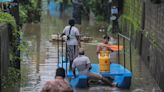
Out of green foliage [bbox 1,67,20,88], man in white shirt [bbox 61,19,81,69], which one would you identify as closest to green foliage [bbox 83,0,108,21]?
man in white shirt [bbox 61,19,81,69]

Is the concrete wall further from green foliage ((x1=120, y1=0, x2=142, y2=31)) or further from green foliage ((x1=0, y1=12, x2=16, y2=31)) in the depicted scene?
green foliage ((x1=0, y1=12, x2=16, y2=31))

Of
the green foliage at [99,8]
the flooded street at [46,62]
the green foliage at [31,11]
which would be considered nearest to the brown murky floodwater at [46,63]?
the flooded street at [46,62]

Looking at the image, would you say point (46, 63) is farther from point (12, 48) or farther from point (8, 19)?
point (8, 19)

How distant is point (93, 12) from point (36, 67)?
2052 centimetres

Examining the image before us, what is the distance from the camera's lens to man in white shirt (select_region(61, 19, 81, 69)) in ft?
56.3

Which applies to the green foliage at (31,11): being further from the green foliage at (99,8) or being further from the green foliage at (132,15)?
the green foliage at (132,15)

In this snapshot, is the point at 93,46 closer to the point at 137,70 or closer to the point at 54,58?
the point at 54,58

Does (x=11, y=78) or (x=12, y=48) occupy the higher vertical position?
(x=12, y=48)

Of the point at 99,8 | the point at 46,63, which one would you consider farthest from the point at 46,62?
the point at 99,8

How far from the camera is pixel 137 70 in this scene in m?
18.6

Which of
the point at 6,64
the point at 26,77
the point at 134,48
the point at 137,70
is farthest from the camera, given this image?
the point at 134,48

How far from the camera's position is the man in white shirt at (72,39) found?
17.2 meters

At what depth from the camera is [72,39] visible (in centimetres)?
1725

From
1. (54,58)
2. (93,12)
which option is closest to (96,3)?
(93,12)
